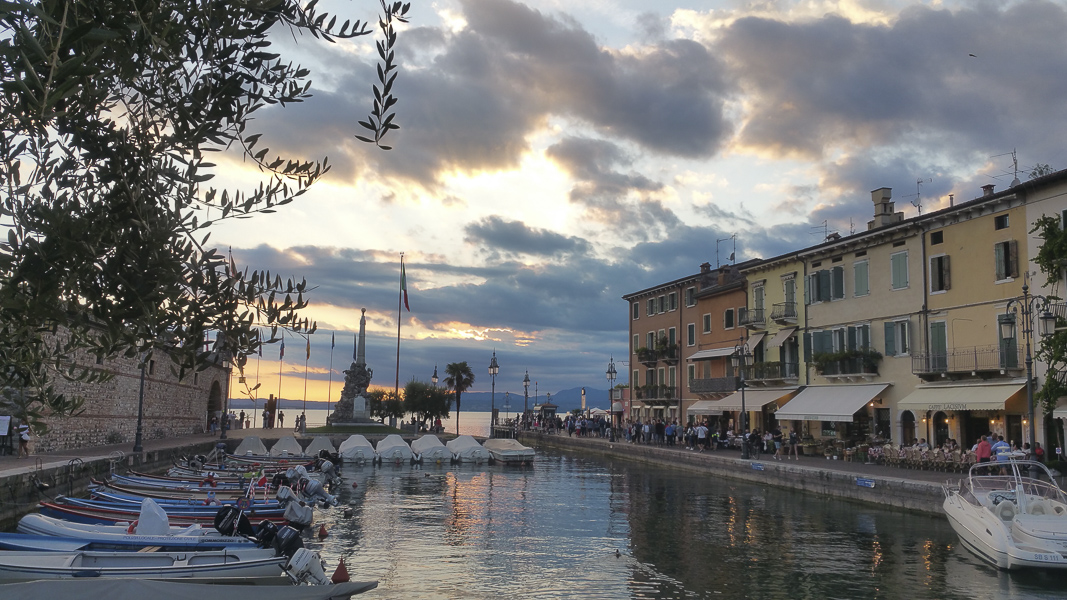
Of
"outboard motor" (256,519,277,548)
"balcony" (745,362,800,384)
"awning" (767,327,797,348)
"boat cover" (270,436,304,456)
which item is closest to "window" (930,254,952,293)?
"awning" (767,327,797,348)

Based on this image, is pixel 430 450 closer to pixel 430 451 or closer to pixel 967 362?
pixel 430 451

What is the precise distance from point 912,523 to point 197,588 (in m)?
22.8

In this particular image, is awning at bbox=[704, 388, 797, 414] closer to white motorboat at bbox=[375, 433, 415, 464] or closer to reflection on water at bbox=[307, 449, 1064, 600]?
reflection on water at bbox=[307, 449, 1064, 600]

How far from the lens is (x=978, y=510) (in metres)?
20.3

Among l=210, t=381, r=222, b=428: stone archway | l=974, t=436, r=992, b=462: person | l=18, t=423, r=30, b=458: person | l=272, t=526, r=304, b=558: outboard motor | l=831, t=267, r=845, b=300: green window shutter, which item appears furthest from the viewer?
l=210, t=381, r=222, b=428: stone archway

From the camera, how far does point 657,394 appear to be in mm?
62500

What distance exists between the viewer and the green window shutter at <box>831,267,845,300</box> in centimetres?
4209

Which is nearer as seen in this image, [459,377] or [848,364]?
[848,364]

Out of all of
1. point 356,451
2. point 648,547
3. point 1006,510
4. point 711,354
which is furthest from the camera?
point 711,354

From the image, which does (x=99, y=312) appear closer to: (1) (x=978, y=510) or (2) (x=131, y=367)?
(1) (x=978, y=510)

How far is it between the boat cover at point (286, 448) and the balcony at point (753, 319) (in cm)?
2830

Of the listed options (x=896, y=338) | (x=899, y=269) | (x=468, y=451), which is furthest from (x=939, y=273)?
(x=468, y=451)

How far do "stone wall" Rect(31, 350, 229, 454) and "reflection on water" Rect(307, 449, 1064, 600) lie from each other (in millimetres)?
9471

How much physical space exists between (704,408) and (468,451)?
15.9m
